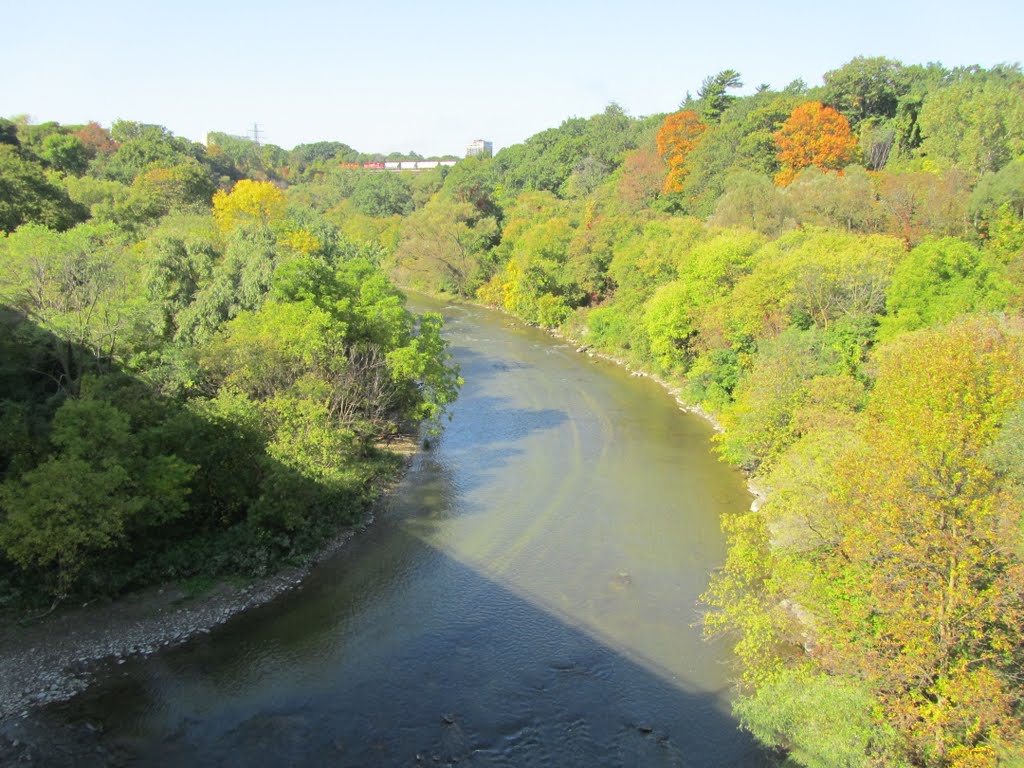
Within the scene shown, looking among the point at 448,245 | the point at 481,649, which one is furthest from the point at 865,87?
the point at 481,649

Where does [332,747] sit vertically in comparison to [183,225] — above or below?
below

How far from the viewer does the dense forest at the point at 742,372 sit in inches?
497

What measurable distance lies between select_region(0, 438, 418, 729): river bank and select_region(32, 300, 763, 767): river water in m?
0.47

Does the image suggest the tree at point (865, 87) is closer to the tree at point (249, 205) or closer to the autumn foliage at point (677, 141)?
the autumn foliage at point (677, 141)

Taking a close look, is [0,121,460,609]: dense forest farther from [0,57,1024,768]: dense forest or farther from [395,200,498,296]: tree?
A: [395,200,498,296]: tree

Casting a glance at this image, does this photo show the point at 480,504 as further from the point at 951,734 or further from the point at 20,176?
the point at 20,176

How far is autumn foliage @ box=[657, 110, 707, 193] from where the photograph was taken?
5497 centimetres

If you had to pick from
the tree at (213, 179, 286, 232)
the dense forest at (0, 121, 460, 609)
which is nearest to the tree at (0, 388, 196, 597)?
the dense forest at (0, 121, 460, 609)

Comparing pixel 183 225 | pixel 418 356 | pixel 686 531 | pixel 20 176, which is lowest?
pixel 686 531

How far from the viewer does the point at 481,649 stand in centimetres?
1706

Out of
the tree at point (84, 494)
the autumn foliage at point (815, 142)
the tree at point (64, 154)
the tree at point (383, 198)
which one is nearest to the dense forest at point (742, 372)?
the tree at point (84, 494)

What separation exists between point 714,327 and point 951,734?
23.6 meters

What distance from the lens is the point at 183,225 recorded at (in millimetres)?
39719

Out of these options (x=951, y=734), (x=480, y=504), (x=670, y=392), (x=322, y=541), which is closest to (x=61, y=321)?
(x=322, y=541)
